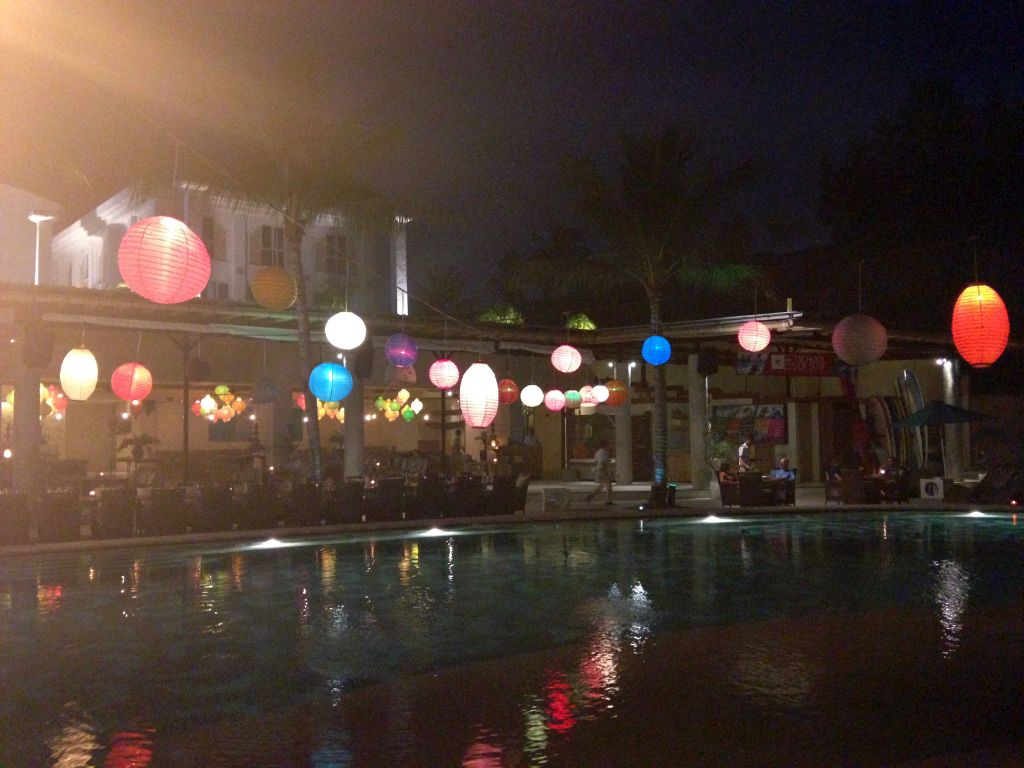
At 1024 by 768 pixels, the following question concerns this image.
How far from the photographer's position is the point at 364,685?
712 centimetres

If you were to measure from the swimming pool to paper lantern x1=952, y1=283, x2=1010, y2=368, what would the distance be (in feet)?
9.98

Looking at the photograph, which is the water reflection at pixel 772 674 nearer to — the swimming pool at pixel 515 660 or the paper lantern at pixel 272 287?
the swimming pool at pixel 515 660

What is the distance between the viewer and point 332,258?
127 ft

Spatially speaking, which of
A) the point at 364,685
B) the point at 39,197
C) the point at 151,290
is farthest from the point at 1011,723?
the point at 39,197

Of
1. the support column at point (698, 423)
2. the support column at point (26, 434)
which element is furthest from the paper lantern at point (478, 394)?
the support column at point (698, 423)

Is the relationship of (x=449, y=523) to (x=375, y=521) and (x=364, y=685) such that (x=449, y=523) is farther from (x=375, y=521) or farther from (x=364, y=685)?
(x=364, y=685)

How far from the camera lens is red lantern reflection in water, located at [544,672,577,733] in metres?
6.07

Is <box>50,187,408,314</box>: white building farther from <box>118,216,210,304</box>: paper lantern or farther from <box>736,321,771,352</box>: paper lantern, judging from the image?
<box>118,216,210,304</box>: paper lantern

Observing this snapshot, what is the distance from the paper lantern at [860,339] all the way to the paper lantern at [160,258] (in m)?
10.7

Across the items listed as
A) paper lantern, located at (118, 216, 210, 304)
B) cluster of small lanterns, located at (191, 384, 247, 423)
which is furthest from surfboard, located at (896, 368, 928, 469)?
paper lantern, located at (118, 216, 210, 304)

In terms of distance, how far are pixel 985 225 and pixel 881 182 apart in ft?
15.0

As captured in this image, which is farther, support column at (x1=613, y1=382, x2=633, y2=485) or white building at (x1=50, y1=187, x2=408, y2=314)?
white building at (x1=50, y1=187, x2=408, y2=314)

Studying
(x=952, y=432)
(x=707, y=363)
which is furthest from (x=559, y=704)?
(x=952, y=432)

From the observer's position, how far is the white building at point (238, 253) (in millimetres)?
33750
